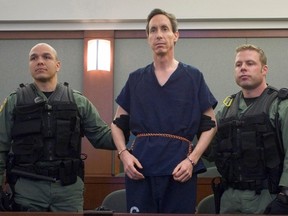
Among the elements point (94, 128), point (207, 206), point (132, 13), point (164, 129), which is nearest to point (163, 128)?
point (164, 129)

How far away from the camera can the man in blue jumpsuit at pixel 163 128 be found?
237 centimetres

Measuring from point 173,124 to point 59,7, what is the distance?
362 centimetres

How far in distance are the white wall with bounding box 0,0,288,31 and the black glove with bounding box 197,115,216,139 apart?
10.6 feet

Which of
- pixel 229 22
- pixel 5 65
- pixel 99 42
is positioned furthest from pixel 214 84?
pixel 5 65

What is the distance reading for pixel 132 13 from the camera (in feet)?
18.6

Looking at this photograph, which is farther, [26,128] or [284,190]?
[26,128]

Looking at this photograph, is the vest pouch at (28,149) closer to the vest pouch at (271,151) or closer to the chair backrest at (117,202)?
the chair backrest at (117,202)

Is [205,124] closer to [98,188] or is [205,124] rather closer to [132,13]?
[98,188]

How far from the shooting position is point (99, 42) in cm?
551

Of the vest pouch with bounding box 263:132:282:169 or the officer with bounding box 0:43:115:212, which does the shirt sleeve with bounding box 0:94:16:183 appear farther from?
the vest pouch with bounding box 263:132:282:169

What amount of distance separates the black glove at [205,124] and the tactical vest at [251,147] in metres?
0.28

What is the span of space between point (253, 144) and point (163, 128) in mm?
535

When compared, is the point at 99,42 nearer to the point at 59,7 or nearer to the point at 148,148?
the point at 59,7

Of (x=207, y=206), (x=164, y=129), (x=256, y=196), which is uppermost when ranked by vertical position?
(x=164, y=129)
